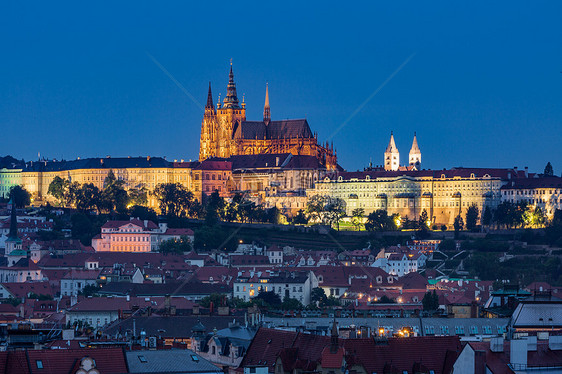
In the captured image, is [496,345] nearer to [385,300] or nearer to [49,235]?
[385,300]

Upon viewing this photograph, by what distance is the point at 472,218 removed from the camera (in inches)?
6531

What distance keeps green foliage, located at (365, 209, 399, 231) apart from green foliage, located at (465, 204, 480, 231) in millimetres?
7661

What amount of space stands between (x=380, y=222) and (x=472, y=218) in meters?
9.64

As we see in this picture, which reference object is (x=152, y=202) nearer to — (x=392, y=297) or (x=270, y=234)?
(x=270, y=234)

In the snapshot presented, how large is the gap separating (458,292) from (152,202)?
277ft

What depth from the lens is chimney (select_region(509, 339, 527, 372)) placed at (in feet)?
115

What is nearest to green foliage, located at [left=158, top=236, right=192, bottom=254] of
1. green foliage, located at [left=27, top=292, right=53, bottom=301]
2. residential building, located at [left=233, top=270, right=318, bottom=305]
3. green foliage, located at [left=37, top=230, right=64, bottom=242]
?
green foliage, located at [left=37, top=230, right=64, bottom=242]

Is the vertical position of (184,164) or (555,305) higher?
(184,164)

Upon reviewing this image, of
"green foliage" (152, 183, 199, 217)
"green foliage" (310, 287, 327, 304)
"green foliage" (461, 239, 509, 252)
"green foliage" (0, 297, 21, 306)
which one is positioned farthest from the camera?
"green foliage" (152, 183, 199, 217)

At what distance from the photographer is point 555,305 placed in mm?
46406

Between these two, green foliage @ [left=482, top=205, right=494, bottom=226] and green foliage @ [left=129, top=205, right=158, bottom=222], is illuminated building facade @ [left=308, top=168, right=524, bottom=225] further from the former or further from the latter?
green foliage @ [left=129, top=205, right=158, bottom=222]

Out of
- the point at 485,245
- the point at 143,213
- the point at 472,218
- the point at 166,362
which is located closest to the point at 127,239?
the point at 143,213

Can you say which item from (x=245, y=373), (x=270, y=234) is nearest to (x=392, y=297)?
(x=270, y=234)

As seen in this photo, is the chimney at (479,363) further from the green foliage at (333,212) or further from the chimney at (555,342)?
the green foliage at (333,212)
